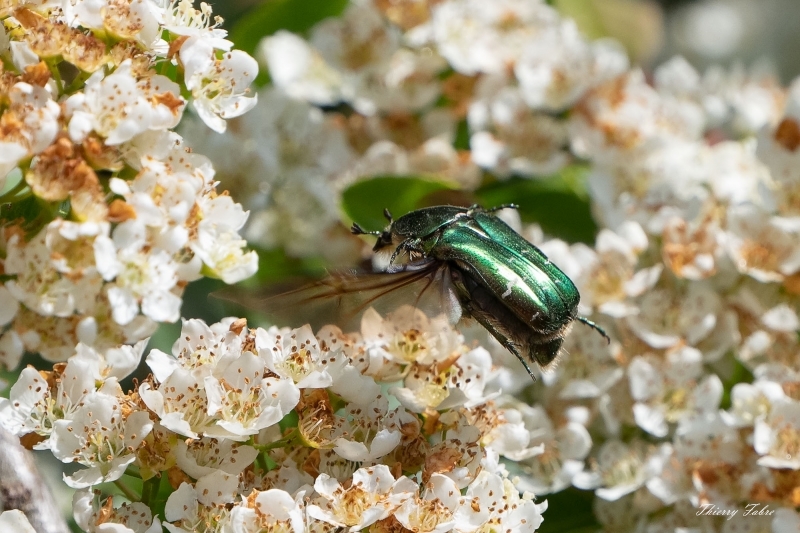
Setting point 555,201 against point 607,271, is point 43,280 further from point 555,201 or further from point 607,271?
point 555,201

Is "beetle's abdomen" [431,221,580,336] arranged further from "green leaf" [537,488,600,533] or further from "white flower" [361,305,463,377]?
"green leaf" [537,488,600,533]

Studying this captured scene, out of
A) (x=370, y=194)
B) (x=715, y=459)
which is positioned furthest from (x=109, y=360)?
(x=715, y=459)

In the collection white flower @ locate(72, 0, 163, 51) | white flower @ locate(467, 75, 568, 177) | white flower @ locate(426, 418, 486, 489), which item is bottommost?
white flower @ locate(467, 75, 568, 177)

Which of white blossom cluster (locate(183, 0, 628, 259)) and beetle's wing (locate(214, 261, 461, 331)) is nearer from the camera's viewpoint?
beetle's wing (locate(214, 261, 461, 331))

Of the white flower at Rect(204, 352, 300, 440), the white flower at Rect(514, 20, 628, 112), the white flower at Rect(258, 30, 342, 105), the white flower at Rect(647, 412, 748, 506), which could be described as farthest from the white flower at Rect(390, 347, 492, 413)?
the white flower at Rect(258, 30, 342, 105)

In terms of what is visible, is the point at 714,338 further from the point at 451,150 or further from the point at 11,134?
the point at 11,134

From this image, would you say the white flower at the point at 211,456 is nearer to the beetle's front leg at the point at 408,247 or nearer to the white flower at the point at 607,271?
the beetle's front leg at the point at 408,247
